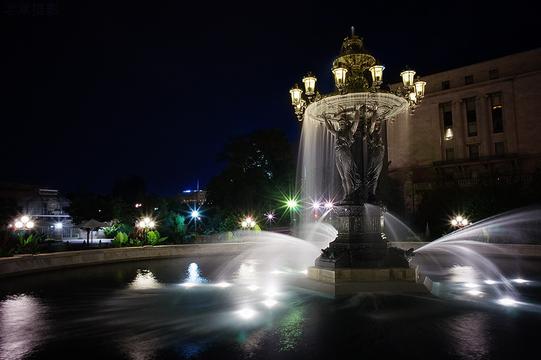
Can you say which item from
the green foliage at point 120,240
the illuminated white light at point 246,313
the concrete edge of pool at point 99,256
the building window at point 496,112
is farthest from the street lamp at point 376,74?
the building window at point 496,112

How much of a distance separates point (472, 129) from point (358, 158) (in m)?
59.2

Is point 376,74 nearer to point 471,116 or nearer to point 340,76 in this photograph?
point 340,76

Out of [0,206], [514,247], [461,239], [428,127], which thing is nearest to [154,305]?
[514,247]

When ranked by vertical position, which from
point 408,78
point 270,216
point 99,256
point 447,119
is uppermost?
point 447,119

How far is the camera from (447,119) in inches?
2625

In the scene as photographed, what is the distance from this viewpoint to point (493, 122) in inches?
2466

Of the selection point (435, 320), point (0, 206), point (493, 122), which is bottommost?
point (435, 320)

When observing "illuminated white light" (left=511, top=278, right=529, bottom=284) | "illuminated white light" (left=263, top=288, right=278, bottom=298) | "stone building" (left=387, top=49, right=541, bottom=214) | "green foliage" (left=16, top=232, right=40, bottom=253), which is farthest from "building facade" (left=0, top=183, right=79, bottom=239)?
"illuminated white light" (left=511, top=278, right=529, bottom=284)

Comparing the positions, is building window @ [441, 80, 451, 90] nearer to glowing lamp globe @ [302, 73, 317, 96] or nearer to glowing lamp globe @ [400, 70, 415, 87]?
glowing lamp globe @ [400, 70, 415, 87]

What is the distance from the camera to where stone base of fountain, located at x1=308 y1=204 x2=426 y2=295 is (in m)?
11.3

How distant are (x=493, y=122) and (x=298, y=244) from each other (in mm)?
46258

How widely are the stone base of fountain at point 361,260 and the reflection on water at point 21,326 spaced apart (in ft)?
23.1

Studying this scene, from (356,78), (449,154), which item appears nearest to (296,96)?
(356,78)

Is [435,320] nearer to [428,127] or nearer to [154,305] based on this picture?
[154,305]
